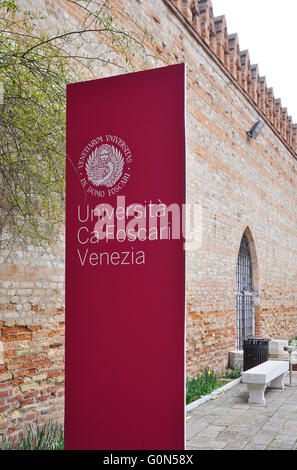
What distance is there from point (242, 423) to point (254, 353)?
3070 millimetres

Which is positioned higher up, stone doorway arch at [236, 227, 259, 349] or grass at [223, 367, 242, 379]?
stone doorway arch at [236, 227, 259, 349]

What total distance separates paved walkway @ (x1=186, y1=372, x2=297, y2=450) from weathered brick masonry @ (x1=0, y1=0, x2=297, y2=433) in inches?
51.3

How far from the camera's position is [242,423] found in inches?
245

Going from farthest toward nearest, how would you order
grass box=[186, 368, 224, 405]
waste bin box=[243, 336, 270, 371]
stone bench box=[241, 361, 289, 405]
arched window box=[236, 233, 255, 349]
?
1. arched window box=[236, 233, 255, 349]
2. waste bin box=[243, 336, 270, 371]
3. grass box=[186, 368, 224, 405]
4. stone bench box=[241, 361, 289, 405]

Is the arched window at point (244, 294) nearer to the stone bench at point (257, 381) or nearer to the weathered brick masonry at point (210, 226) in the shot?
the weathered brick masonry at point (210, 226)

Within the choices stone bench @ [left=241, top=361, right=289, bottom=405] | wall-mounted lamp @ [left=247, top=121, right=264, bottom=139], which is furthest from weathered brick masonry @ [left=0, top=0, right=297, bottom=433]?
stone bench @ [left=241, top=361, right=289, bottom=405]

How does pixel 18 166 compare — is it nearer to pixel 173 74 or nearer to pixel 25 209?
pixel 25 209

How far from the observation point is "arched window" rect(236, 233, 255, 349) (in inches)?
448

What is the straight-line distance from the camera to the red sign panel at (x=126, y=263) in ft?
11.1

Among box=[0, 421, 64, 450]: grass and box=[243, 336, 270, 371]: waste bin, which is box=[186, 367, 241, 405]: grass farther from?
box=[0, 421, 64, 450]: grass

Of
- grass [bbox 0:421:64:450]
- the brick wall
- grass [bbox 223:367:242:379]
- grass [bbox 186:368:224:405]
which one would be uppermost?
the brick wall

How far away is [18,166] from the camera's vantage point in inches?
180

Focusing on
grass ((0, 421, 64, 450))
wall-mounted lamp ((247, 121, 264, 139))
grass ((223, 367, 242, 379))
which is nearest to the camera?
grass ((0, 421, 64, 450))

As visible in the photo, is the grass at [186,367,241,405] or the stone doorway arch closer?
the grass at [186,367,241,405]
